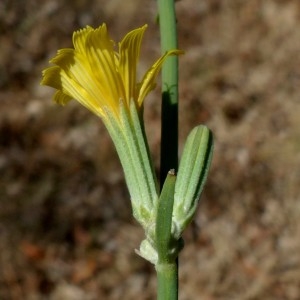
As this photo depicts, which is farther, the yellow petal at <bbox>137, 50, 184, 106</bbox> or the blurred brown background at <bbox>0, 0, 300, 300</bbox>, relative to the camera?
the blurred brown background at <bbox>0, 0, 300, 300</bbox>

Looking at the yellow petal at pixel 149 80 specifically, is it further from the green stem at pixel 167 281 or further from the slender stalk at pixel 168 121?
the green stem at pixel 167 281

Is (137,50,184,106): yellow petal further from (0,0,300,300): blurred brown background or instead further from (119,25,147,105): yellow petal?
(0,0,300,300): blurred brown background

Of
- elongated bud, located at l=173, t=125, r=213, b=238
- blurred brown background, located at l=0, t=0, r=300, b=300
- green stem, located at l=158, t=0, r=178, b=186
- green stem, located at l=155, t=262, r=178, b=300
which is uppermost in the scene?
blurred brown background, located at l=0, t=0, r=300, b=300

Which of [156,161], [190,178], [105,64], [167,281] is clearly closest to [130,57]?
[105,64]

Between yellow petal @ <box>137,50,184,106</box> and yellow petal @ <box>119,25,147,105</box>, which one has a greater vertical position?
yellow petal @ <box>119,25,147,105</box>

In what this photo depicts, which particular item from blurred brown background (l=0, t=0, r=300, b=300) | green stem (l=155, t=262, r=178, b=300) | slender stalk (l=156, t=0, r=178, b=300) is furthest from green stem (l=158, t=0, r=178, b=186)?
blurred brown background (l=0, t=0, r=300, b=300)

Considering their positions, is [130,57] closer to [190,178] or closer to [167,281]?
[190,178]

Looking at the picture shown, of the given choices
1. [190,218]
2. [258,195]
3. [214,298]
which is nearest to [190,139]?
[190,218]

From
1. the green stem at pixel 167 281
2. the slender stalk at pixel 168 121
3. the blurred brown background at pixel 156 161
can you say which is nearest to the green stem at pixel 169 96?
the slender stalk at pixel 168 121
